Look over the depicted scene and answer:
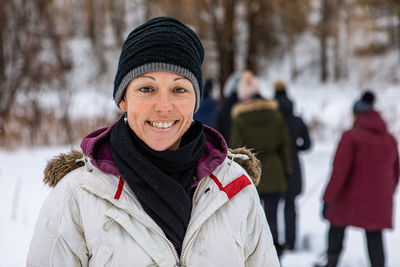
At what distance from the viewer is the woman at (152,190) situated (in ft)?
4.59

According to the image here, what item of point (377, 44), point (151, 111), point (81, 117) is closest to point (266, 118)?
point (151, 111)

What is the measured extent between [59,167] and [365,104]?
3.10 m

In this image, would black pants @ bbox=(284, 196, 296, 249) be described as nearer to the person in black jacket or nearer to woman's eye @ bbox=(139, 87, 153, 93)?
the person in black jacket

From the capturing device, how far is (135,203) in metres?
1.47

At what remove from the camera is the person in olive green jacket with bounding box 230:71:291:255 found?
176 inches

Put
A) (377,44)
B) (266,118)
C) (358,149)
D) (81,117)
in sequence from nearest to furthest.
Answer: (358,149)
(266,118)
(81,117)
(377,44)

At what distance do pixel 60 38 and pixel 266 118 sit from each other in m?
6.55

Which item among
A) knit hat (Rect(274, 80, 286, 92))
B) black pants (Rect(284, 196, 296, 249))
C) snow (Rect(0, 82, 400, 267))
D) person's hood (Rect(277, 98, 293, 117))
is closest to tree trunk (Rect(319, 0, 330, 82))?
snow (Rect(0, 82, 400, 267))

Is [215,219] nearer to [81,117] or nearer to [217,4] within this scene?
[81,117]

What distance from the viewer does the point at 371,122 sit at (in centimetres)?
382

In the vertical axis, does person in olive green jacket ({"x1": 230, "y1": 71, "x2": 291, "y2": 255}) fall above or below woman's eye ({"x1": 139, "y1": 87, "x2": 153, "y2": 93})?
below

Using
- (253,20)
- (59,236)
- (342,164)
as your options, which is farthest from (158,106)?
(253,20)

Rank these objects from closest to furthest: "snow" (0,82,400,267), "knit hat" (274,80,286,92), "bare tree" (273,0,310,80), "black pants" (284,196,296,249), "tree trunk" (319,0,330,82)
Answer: "snow" (0,82,400,267)
"black pants" (284,196,296,249)
"knit hat" (274,80,286,92)
"bare tree" (273,0,310,80)
"tree trunk" (319,0,330,82)

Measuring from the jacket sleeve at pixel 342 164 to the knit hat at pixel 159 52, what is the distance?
2587mm
